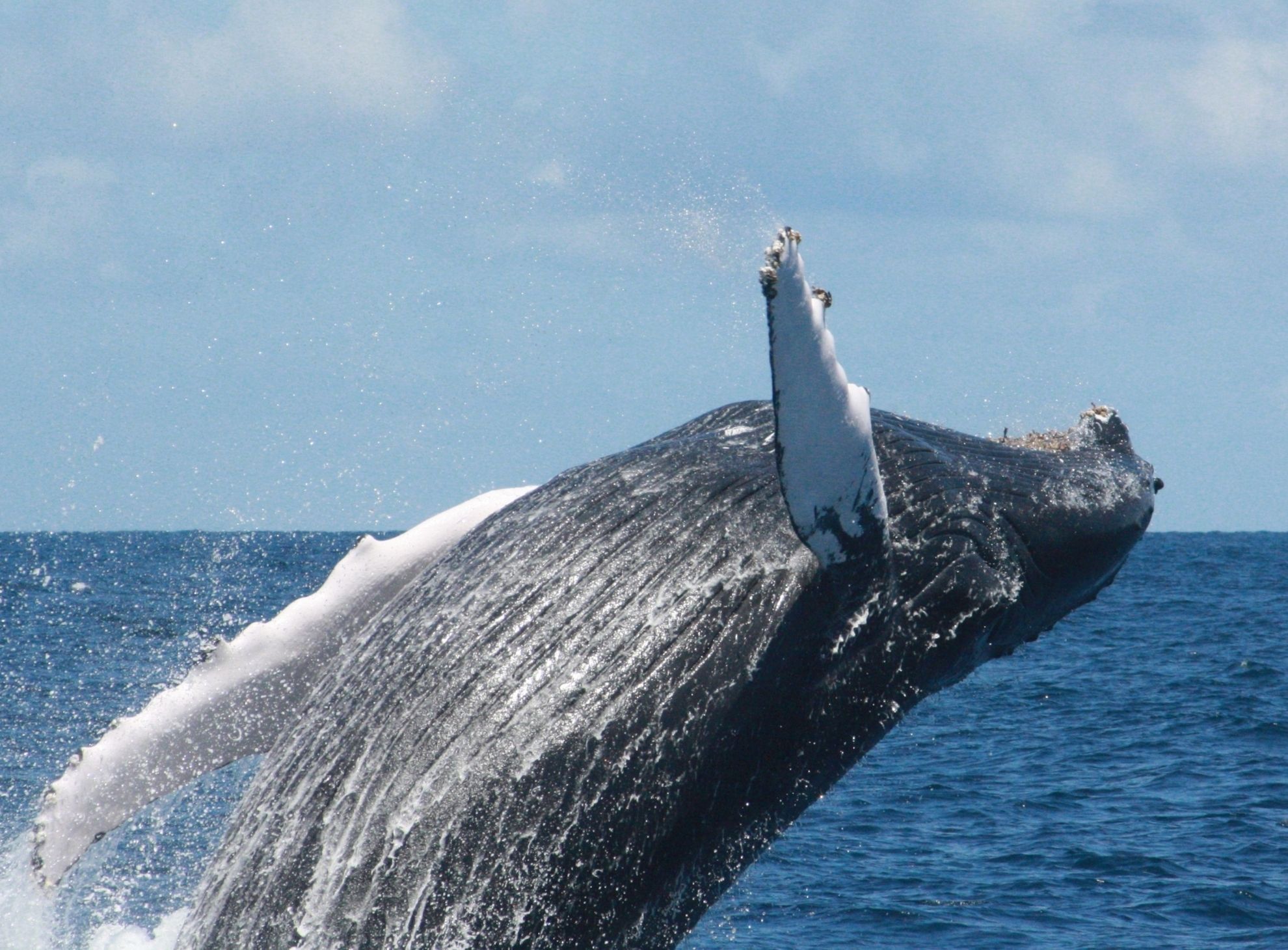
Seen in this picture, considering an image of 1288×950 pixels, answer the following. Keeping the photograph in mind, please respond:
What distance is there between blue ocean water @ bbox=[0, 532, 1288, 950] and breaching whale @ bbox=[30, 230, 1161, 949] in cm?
232

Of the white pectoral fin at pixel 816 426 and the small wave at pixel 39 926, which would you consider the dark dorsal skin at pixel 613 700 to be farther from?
the small wave at pixel 39 926

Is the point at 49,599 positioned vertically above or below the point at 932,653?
above

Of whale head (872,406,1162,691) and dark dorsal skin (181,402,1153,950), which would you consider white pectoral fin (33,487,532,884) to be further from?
whale head (872,406,1162,691)

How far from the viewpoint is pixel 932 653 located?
4859mm

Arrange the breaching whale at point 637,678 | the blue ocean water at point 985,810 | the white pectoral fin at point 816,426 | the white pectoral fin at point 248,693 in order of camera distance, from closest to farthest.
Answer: the white pectoral fin at point 816,426
the breaching whale at point 637,678
the white pectoral fin at point 248,693
the blue ocean water at point 985,810

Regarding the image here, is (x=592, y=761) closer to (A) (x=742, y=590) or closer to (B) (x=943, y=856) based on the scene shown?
(A) (x=742, y=590)

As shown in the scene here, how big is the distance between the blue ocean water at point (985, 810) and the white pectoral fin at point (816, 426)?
3996 millimetres

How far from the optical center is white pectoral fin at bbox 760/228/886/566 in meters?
3.74

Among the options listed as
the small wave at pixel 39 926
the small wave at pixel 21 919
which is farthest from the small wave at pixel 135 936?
the small wave at pixel 21 919

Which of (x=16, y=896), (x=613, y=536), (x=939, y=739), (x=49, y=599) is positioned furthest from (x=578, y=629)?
(x=49, y=599)

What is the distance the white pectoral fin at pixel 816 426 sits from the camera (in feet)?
12.3

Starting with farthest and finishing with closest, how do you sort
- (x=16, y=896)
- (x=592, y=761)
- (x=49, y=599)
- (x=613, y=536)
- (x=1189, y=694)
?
(x=49, y=599) → (x=1189, y=694) → (x=16, y=896) → (x=613, y=536) → (x=592, y=761)

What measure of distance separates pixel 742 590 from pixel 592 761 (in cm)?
74

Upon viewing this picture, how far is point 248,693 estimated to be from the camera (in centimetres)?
557
